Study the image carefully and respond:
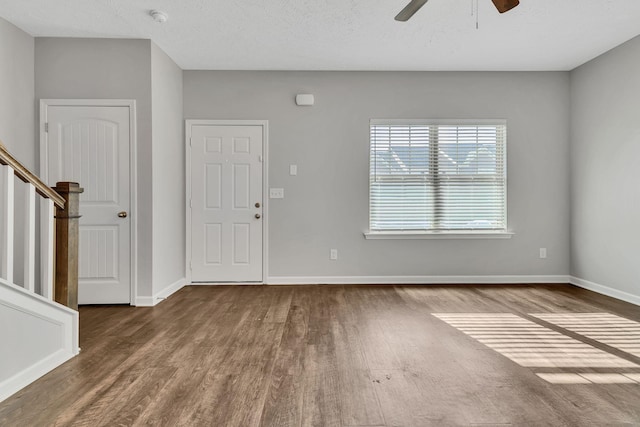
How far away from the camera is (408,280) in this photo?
469 centimetres

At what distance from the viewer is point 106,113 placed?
146 inches

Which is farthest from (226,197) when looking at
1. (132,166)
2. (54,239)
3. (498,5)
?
(498,5)

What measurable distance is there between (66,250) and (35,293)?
1.05ft

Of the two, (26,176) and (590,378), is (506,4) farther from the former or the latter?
(26,176)

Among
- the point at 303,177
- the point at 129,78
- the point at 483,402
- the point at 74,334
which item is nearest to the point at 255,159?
the point at 303,177

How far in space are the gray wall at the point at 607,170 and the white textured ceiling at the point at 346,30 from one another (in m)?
0.29

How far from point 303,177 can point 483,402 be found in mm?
3312

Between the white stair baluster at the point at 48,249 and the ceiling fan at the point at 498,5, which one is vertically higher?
the ceiling fan at the point at 498,5

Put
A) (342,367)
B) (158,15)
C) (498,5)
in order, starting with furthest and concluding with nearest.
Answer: (158,15) → (498,5) → (342,367)

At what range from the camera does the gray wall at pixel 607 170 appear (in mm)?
3803

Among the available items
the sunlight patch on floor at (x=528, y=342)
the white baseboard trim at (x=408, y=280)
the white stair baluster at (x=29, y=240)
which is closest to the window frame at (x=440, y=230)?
the white baseboard trim at (x=408, y=280)

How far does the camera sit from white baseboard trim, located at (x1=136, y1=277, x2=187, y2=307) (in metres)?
3.71

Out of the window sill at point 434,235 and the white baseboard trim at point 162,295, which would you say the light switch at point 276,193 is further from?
the white baseboard trim at point 162,295

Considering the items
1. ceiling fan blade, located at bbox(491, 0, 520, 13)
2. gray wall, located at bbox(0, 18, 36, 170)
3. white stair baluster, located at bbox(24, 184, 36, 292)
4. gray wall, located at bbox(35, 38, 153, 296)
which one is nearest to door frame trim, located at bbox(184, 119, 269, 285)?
gray wall, located at bbox(35, 38, 153, 296)
